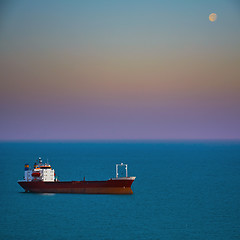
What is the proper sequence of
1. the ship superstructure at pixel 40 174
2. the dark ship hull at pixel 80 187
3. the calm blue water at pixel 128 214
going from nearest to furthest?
the calm blue water at pixel 128 214, the dark ship hull at pixel 80 187, the ship superstructure at pixel 40 174

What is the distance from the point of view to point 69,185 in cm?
10119

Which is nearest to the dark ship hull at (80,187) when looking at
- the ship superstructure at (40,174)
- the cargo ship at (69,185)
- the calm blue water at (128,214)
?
the cargo ship at (69,185)

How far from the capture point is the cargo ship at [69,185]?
9925 centimetres

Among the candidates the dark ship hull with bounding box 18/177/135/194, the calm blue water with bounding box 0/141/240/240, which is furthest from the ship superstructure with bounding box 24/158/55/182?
the calm blue water with bounding box 0/141/240/240

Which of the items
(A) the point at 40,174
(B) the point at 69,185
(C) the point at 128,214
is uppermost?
(A) the point at 40,174

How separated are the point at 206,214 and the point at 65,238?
1145 inches

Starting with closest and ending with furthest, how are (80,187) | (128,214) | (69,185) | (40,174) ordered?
(128,214) < (80,187) < (69,185) < (40,174)

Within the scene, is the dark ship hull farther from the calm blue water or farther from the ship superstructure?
the calm blue water

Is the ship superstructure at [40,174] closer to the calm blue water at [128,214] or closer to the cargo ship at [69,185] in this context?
the cargo ship at [69,185]

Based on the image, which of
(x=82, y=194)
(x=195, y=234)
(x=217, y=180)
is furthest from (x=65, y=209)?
(x=217, y=180)

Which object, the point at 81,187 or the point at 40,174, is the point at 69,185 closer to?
the point at 81,187

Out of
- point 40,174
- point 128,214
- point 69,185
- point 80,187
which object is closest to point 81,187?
point 80,187

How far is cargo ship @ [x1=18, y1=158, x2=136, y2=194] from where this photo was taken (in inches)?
3907

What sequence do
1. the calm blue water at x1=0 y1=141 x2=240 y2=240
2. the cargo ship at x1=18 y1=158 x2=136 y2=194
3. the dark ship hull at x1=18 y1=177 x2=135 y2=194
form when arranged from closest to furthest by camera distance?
the calm blue water at x1=0 y1=141 x2=240 y2=240
the cargo ship at x1=18 y1=158 x2=136 y2=194
the dark ship hull at x1=18 y1=177 x2=135 y2=194
